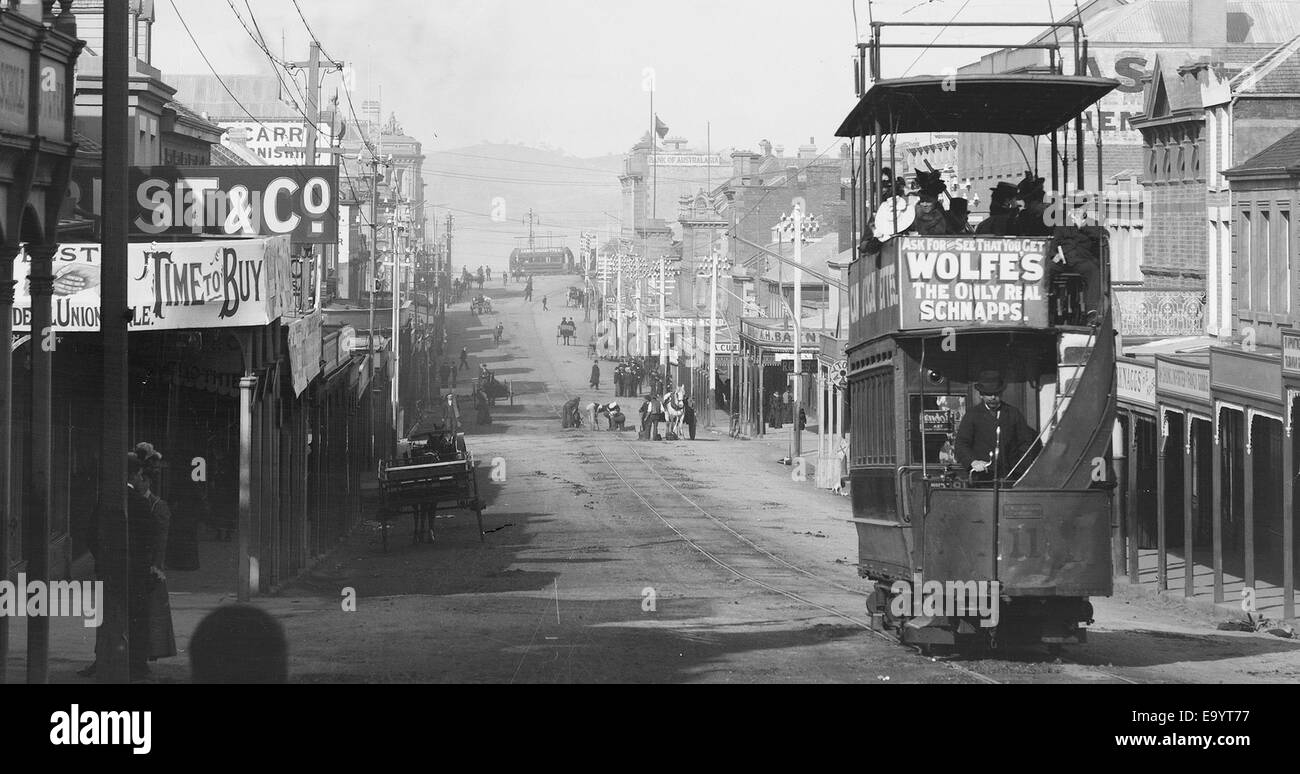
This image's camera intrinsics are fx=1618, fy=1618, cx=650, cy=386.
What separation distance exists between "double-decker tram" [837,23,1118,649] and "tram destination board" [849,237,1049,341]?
1 centimetres

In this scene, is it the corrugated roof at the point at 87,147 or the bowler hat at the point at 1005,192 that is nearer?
the bowler hat at the point at 1005,192

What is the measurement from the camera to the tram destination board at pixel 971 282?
48.1 feet

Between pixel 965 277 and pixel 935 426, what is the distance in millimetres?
1504

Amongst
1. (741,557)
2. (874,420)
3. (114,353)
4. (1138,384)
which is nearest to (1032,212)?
(874,420)

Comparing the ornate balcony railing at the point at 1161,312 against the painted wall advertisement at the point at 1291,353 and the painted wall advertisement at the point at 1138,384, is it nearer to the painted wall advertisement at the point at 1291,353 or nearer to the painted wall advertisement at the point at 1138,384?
the painted wall advertisement at the point at 1138,384

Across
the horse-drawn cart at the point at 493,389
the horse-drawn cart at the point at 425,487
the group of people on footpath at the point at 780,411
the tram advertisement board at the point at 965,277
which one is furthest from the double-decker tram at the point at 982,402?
the horse-drawn cart at the point at 493,389

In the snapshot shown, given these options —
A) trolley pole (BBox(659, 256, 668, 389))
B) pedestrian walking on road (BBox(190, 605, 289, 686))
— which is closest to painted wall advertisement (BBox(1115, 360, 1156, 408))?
pedestrian walking on road (BBox(190, 605, 289, 686))

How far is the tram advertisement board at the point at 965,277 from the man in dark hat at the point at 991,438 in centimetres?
80

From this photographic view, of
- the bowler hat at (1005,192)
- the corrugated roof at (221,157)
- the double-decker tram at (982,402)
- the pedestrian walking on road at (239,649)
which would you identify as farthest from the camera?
the corrugated roof at (221,157)

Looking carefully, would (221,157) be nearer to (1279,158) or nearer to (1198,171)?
(1198,171)

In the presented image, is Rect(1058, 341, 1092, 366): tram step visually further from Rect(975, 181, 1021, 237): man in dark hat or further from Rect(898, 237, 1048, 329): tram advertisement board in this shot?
Rect(975, 181, 1021, 237): man in dark hat

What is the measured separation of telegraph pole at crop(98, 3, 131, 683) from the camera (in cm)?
1173
